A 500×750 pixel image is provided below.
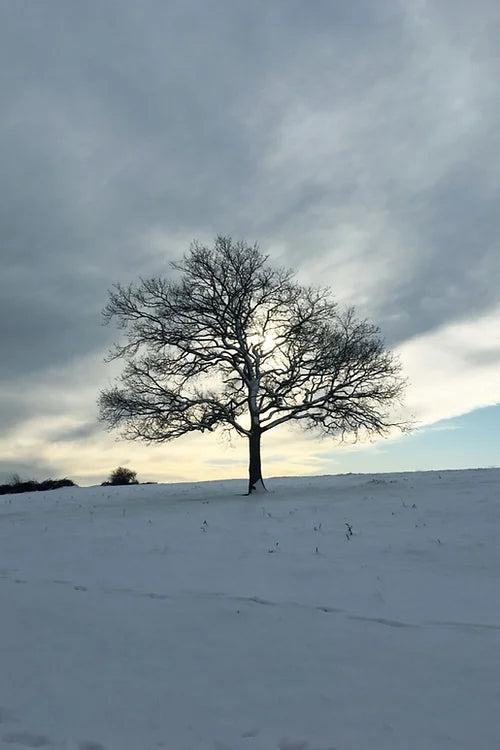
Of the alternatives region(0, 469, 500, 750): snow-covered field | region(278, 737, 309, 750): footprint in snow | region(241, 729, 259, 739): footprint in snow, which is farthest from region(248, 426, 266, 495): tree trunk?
region(278, 737, 309, 750): footprint in snow

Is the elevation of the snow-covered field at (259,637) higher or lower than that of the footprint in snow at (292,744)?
higher

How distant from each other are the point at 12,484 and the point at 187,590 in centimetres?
3647

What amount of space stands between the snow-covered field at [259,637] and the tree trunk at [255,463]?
8.92 metres

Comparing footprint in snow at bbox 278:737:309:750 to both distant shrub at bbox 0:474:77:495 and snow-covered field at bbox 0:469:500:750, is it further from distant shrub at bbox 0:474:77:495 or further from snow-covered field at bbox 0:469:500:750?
distant shrub at bbox 0:474:77:495

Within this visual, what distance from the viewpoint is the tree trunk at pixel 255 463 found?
23.0 m

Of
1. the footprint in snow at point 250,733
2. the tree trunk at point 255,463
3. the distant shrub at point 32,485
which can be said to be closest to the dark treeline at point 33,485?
the distant shrub at point 32,485

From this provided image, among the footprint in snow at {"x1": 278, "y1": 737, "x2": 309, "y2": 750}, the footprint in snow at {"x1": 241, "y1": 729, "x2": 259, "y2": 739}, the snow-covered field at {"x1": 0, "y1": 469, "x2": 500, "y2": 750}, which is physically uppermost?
the snow-covered field at {"x1": 0, "y1": 469, "x2": 500, "y2": 750}

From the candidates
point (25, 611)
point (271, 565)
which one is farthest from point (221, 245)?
point (25, 611)

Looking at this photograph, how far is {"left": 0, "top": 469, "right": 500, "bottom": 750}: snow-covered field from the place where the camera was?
4.73 meters

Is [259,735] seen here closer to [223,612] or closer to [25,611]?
[223,612]

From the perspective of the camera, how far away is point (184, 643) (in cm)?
660

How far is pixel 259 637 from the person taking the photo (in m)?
6.69

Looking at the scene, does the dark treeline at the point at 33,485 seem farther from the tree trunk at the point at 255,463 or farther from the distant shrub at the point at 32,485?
the tree trunk at the point at 255,463

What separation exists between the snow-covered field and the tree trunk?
8.92 m
